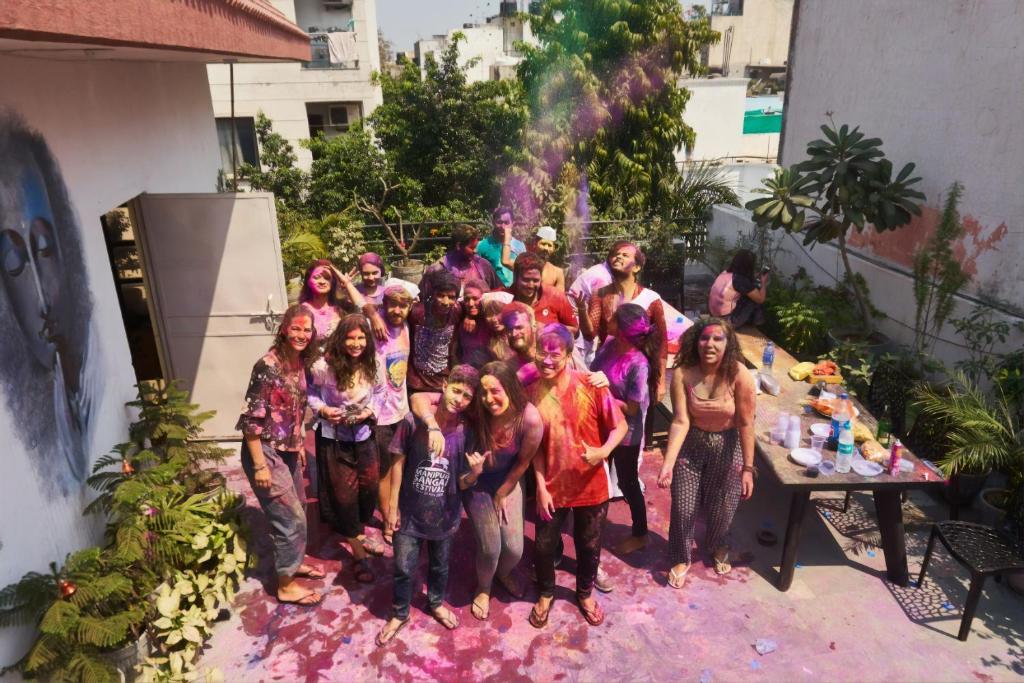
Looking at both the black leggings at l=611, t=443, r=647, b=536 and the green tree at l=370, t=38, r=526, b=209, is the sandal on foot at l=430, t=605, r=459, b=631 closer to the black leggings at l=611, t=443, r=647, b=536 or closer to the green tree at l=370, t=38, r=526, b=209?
the black leggings at l=611, t=443, r=647, b=536

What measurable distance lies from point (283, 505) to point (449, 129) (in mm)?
11108

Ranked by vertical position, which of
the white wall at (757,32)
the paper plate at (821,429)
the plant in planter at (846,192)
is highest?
the white wall at (757,32)

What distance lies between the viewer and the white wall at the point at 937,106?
5.73m

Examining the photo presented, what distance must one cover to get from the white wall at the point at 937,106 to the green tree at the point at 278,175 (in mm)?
10636

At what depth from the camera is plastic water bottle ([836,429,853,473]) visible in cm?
403

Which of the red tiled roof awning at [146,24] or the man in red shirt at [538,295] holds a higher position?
the red tiled roof awning at [146,24]

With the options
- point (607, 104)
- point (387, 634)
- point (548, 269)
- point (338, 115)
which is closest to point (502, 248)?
point (548, 269)

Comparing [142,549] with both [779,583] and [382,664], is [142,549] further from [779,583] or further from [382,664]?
[779,583]

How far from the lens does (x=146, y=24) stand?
2.48m

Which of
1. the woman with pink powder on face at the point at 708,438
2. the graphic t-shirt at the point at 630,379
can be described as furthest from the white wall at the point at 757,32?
the woman with pink powder on face at the point at 708,438

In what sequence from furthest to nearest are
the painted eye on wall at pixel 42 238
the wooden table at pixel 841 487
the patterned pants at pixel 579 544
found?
the wooden table at pixel 841 487 → the patterned pants at pixel 579 544 → the painted eye on wall at pixel 42 238

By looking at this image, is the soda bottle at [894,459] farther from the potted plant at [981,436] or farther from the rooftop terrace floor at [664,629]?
the rooftop terrace floor at [664,629]

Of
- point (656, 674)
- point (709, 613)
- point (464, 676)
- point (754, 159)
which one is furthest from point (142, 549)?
point (754, 159)

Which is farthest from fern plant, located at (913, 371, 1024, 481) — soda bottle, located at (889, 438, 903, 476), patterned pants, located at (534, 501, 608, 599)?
patterned pants, located at (534, 501, 608, 599)
